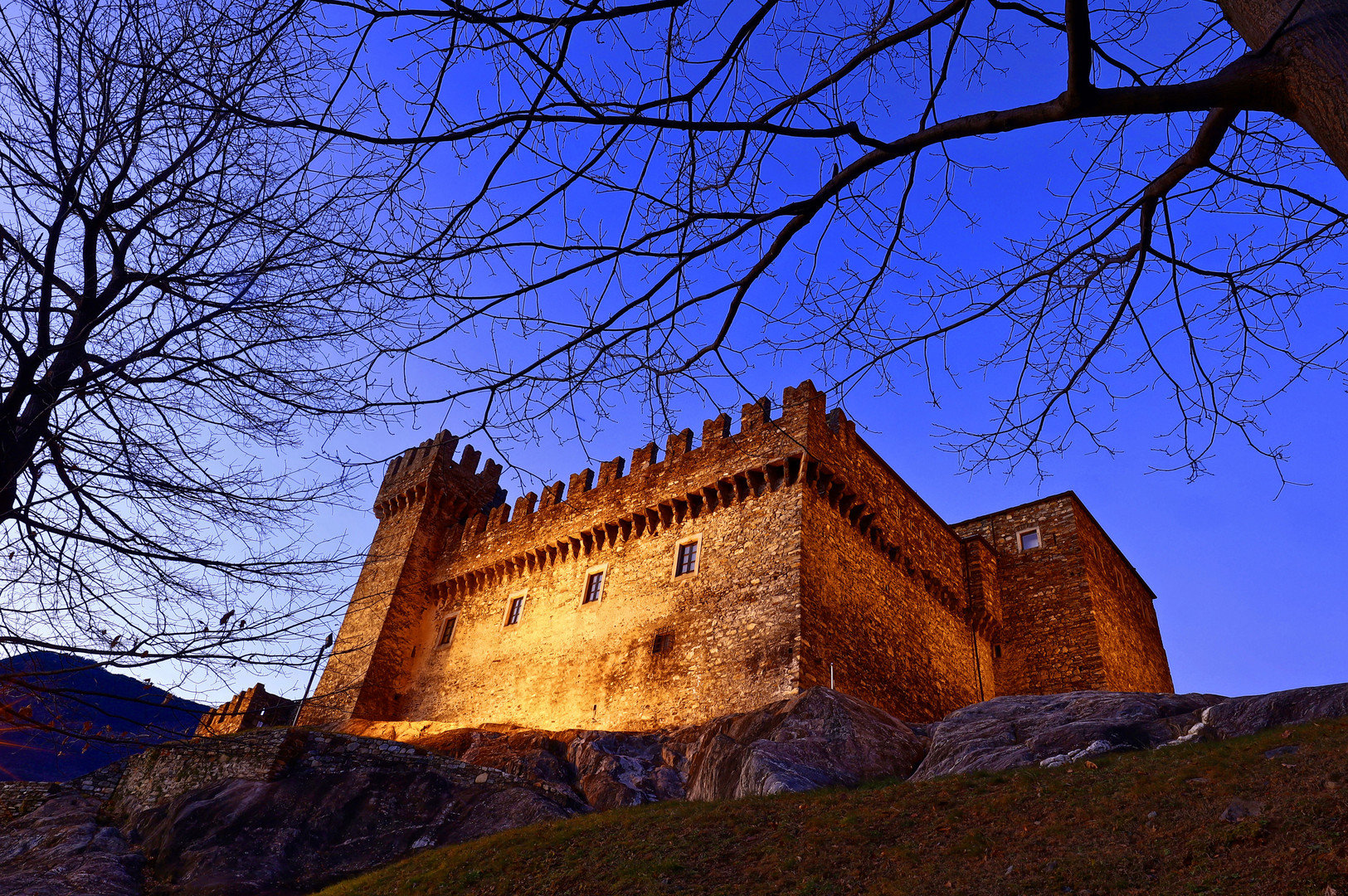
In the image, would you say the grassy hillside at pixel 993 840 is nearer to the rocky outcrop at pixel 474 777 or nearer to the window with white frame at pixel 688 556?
the rocky outcrop at pixel 474 777

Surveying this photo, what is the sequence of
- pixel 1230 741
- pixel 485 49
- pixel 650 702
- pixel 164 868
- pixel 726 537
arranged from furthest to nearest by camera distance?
pixel 726 537
pixel 650 702
pixel 164 868
pixel 1230 741
pixel 485 49

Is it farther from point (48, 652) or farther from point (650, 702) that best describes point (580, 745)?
point (48, 652)

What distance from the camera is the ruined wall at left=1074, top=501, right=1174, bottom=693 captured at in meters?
20.1

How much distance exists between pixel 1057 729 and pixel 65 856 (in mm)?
14820

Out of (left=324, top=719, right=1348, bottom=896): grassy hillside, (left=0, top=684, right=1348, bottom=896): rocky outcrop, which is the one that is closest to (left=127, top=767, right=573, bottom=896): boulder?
(left=0, top=684, right=1348, bottom=896): rocky outcrop

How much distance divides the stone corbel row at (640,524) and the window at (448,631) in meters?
0.75

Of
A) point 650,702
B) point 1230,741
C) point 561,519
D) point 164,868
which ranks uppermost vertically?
point 561,519

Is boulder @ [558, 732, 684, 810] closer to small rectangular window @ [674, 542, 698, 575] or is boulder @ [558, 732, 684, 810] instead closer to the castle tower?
small rectangular window @ [674, 542, 698, 575]

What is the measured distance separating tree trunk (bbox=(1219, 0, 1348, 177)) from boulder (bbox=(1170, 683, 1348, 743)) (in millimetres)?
9479

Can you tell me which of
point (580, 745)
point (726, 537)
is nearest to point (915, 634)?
point (726, 537)

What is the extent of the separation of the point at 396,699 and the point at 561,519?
A: 685 centimetres

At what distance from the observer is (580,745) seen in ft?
48.7

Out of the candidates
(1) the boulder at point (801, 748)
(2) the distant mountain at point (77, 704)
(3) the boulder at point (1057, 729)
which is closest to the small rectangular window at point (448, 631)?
(1) the boulder at point (801, 748)

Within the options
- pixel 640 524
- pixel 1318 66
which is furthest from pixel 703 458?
pixel 1318 66
